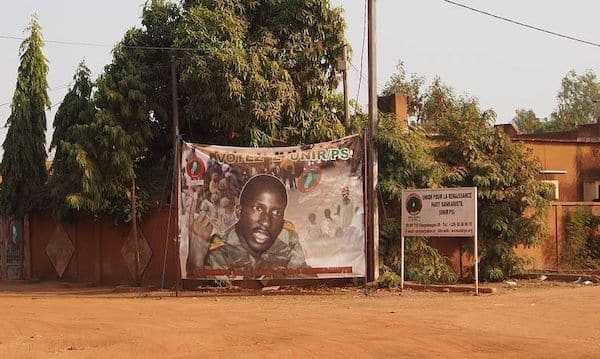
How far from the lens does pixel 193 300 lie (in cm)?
1678

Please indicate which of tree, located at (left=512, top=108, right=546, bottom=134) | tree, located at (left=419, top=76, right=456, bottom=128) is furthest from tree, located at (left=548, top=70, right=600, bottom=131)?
tree, located at (left=419, top=76, right=456, bottom=128)

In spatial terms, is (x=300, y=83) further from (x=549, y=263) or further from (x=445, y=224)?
(x=549, y=263)

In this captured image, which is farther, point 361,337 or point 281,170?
point 281,170

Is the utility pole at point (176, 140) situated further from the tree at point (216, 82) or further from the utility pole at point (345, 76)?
the utility pole at point (345, 76)

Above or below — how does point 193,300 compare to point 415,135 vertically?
below

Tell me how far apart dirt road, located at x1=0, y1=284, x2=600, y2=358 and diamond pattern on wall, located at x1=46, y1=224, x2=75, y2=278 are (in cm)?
488

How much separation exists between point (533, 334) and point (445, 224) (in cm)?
630

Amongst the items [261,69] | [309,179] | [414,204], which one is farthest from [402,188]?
[261,69]

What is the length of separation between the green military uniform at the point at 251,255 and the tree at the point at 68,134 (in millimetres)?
4229

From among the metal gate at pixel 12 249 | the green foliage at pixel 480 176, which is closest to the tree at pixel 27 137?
the metal gate at pixel 12 249

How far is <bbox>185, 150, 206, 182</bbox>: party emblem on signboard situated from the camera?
1784 centimetres

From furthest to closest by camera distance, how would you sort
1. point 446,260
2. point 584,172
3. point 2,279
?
point 584,172, point 2,279, point 446,260

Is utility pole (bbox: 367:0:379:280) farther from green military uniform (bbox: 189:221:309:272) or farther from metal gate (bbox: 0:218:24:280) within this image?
metal gate (bbox: 0:218:24:280)

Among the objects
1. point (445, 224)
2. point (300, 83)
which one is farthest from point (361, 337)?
point (300, 83)
